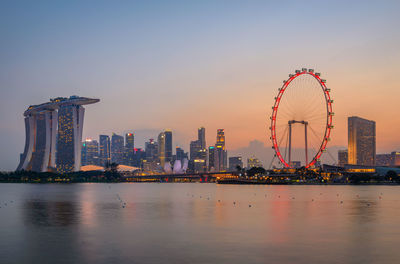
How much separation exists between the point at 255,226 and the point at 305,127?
5701 inches

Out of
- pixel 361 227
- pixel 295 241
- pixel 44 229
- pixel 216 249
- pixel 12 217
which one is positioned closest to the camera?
pixel 216 249

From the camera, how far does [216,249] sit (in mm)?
34031

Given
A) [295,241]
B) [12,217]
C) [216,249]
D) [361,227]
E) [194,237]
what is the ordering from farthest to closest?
[12,217], [361,227], [194,237], [295,241], [216,249]

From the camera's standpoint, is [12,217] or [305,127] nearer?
[12,217]

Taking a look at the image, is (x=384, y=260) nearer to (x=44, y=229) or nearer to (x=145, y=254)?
(x=145, y=254)

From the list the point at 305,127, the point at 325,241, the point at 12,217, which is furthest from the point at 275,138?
the point at 325,241

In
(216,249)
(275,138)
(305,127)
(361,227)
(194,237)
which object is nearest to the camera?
(216,249)

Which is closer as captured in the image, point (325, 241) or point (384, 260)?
point (384, 260)

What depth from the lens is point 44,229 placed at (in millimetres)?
45156

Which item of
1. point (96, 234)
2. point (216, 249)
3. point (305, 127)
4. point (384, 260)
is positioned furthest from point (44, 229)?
point (305, 127)

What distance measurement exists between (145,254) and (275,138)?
149 meters

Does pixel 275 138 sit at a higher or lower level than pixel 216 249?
higher

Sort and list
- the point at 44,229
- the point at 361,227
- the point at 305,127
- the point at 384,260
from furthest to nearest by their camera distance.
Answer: the point at 305,127
the point at 361,227
the point at 44,229
the point at 384,260

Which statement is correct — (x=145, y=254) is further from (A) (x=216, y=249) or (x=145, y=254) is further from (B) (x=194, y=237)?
(B) (x=194, y=237)
